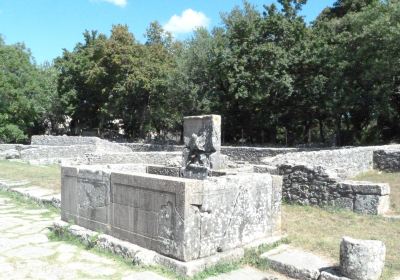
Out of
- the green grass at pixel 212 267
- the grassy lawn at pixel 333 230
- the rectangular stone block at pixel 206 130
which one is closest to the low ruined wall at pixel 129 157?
the rectangular stone block at pixel 206 130

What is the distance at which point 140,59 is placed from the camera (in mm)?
A: 36469

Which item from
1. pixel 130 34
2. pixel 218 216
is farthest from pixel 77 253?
pixel 130 34

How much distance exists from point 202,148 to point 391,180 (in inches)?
241

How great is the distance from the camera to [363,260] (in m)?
4.79

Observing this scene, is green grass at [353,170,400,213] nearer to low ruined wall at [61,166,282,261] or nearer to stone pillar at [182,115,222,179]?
stone pillar at [182,115,222,179]

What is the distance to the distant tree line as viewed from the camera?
2381 cm

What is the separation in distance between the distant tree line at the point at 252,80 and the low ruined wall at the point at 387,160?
600 centimetres

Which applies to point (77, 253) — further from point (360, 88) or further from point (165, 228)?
point (360, 88)

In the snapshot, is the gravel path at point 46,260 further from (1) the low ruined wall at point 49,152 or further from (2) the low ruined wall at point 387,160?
(1) the low ruined wall at point 49,152

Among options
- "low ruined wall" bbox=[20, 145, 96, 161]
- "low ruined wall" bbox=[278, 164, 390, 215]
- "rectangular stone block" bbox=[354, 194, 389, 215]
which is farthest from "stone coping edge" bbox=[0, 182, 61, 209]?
"low ruined wall" bbox=[20, 145, 96, 161]

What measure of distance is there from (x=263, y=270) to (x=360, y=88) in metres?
21.2

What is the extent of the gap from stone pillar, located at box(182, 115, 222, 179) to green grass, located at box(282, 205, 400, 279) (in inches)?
82.0

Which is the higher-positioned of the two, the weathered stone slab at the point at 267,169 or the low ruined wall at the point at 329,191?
the weathered stone slab at the point at 267,169

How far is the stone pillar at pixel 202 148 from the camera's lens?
10172mm
